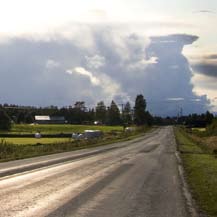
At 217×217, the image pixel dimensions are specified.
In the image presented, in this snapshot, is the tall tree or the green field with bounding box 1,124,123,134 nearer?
the green field with bounding box 1,124,123,134

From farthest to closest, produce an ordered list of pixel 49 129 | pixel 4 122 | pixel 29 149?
pixel 49 129 → pixel 4 122 → pixel 29 149

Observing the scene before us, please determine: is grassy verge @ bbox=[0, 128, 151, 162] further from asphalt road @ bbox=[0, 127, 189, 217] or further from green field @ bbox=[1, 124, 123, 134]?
green field @ bbox=[1, 124, 123, 134]

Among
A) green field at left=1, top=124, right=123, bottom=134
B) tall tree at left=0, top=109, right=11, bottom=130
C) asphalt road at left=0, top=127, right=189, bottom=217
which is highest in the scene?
tall tree at left=0, top=109, right=11, bottom=130

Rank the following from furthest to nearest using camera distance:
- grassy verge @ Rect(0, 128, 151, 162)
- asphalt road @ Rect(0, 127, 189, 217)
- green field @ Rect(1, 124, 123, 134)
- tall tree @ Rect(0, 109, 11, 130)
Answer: tall tree @ Rect(0, 109, 11, 130) < green field @ Rect(1, 124, 123, 134) < grassy verge @ Rect(0, 128, 151, 162) < asphalt road @ Rect(0, 127, 189, 217)

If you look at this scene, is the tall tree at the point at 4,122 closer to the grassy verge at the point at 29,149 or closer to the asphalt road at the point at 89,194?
the grassy verge at the point at 29,149

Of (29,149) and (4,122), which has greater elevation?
(4,122)

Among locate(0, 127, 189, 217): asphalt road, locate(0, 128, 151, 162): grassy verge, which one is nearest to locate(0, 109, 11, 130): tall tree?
locate(0, 128, 151, 162): grassy verge

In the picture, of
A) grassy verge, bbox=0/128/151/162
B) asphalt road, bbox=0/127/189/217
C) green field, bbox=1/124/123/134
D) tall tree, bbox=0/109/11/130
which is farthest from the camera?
tall tree, bbox=0/109/11/130

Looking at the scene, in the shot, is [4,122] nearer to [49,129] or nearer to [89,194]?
[49,129]

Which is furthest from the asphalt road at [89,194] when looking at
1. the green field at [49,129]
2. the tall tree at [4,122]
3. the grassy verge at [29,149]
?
the tall tree at [4,122]

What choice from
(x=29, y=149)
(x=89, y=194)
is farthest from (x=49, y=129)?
(x=89, y=194)

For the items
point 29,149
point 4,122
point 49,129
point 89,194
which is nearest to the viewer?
point 89,194

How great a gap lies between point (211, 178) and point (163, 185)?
120 inches

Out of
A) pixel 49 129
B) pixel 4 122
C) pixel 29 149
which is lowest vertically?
pixel 29 149
